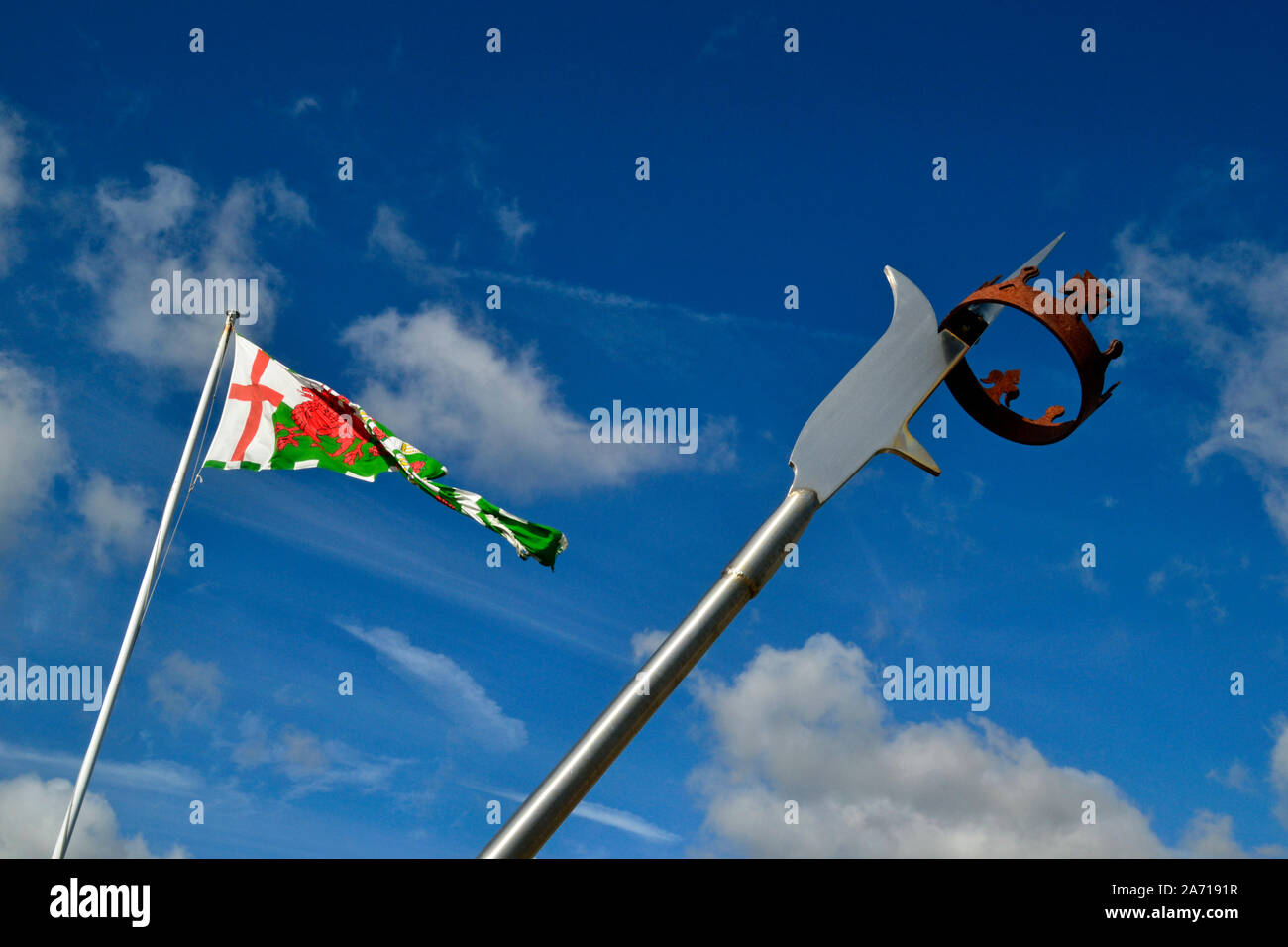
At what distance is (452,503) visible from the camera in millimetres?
12508

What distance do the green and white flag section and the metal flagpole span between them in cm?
913

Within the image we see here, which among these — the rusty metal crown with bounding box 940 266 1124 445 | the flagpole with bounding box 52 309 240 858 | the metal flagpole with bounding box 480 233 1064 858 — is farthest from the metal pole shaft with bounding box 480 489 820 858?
the flagpole with bounding box 52 309 240 858

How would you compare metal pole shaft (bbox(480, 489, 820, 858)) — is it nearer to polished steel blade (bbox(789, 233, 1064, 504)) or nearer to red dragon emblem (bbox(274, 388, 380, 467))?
polished steel blade (bbox(789, 233, 1064, 504))

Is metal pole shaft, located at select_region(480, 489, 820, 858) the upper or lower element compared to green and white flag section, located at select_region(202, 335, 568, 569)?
lower

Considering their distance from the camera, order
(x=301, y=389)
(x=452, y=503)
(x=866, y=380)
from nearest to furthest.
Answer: (x=866, y=380) < (x=452, y=503) < (x=301, y=389)

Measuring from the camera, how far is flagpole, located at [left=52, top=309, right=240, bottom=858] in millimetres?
10594

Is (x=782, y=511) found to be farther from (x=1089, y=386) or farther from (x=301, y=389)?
(x=301, y=389)

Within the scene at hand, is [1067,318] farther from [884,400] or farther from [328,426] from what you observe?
[328,426]

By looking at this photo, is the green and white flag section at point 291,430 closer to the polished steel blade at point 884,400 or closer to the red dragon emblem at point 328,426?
the red dragon emblem at point 328,426

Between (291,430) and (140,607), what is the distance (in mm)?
3602

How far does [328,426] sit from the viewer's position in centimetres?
1441

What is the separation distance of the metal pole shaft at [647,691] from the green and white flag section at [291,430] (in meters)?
9.46
